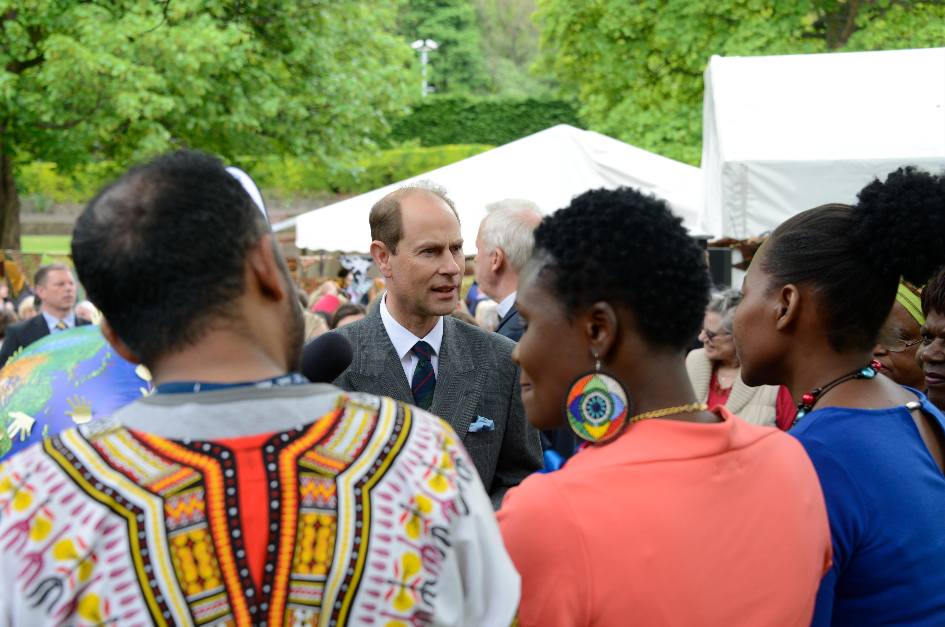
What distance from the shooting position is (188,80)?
57.7 ft

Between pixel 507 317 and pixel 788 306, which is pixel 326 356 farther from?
pixel 507 317

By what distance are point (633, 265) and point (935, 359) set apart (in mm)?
2304

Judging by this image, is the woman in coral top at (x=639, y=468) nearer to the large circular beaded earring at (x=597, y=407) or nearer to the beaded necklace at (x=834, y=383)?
the large circular beaded earring at (x=597, y=407)

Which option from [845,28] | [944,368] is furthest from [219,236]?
[845,28]

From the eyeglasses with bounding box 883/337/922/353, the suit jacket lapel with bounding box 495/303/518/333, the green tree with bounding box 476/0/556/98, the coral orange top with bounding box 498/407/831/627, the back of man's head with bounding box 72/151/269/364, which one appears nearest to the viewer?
the back of man's head with bounding box 72/151/269/364

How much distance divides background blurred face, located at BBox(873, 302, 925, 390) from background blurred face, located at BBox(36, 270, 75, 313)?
8415 millimetres

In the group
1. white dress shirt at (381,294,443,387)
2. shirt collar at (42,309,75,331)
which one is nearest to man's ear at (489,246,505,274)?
white dress shirt at (381,294,443,387)

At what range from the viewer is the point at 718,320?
6.40m

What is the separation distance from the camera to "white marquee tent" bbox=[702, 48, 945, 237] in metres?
7.87

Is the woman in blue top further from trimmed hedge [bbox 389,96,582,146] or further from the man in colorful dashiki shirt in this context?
trimmed hedge [bbox 389,96,582,146]

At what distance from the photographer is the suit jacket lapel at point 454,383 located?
3643 mm

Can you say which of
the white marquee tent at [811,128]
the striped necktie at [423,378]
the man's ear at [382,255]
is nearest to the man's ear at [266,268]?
the striped necktie at [423,378]

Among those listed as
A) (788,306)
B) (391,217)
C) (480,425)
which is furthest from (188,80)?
(788,306)

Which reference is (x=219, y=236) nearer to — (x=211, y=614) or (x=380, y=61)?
(x=211, y=614)
